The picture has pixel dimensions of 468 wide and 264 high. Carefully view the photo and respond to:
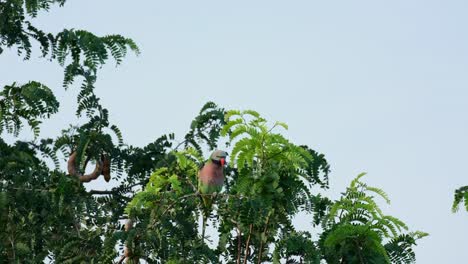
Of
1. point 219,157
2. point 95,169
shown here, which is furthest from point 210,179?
point 95,169

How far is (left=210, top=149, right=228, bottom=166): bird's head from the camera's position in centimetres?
958

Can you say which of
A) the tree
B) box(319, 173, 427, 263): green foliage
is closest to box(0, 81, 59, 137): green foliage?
the tree

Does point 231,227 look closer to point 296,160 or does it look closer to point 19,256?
point 296,160

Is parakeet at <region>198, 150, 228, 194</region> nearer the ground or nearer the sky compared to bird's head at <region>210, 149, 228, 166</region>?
nearer the ground

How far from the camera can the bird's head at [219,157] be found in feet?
31.4

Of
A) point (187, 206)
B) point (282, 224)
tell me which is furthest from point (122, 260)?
point (282, 224)

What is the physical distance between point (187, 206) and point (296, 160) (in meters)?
1.49

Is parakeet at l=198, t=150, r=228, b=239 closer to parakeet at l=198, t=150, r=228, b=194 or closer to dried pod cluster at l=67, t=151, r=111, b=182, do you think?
parakeet at l=198, t=150, r=228, b=194

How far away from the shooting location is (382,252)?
8.14 m

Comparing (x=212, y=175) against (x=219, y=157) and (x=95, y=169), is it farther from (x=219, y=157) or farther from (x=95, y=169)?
(x=95, y=169)

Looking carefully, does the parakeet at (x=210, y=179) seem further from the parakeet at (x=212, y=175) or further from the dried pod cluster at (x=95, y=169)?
the dried pod cluster at (x=95, y=169)

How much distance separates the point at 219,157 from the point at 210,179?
0.57 metres

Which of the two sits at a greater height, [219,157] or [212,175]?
[219,157]

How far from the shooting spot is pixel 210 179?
30.1 ft
